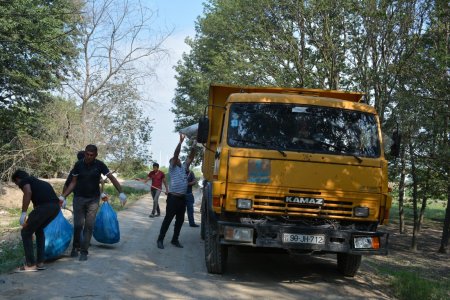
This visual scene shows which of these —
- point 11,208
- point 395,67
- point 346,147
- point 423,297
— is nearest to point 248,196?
point 346,147

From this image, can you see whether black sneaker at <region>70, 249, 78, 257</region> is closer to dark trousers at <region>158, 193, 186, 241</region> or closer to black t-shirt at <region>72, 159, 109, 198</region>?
black t-shirt at <region>72, 159, 109, 198</region>

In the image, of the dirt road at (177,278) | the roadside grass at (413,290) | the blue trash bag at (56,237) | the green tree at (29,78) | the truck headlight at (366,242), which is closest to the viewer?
the dirt road at (177,278)

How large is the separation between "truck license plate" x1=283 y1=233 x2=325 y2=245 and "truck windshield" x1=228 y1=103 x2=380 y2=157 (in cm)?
117

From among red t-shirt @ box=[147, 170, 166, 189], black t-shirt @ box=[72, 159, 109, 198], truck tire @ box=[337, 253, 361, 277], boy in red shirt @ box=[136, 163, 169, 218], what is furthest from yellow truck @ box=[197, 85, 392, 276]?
red t-shirt @ box=[147, 170, 166, 189]

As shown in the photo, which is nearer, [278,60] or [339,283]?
[339,283]

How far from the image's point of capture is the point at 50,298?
6.02 metres

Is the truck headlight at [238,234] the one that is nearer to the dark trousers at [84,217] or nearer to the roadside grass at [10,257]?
the dark trousers at [84,217]

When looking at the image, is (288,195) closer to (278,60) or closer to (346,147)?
(346,147)

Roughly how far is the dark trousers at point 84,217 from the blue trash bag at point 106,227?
2.53 feet

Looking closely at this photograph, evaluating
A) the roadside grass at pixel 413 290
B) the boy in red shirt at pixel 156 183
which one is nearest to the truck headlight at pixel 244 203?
the roadside grass at pixel 413 290

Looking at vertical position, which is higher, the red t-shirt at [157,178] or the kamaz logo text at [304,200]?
the red t-shirt at [157,178]

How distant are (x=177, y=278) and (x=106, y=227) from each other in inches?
94.6

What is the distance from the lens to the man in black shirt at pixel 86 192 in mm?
8274

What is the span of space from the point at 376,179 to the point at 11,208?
855 inches
